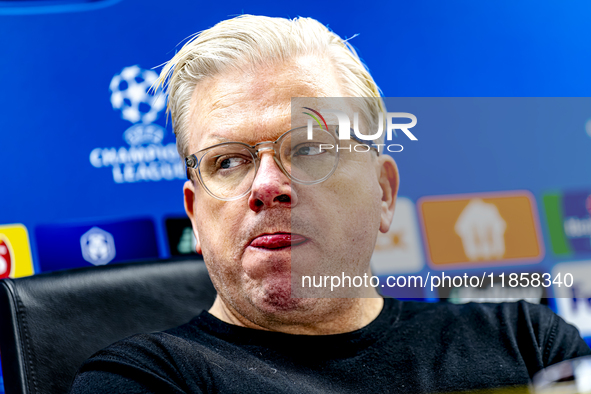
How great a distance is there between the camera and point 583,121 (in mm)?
1307

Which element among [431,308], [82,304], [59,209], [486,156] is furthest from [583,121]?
[59,209]

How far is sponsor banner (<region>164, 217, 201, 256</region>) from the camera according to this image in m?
1.38

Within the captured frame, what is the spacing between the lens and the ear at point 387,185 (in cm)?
79

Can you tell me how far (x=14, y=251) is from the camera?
4.21ft

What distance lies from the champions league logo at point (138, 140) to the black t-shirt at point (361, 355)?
0.70 meters

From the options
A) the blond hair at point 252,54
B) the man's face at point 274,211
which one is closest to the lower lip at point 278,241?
the man's face at point 274,211

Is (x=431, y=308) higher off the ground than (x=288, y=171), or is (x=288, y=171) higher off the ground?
(x=288, y=171)

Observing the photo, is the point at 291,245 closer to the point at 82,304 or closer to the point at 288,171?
the point at 288,171

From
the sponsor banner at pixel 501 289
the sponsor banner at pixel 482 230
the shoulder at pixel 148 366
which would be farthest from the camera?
the sponsor banner at pixel 482 230

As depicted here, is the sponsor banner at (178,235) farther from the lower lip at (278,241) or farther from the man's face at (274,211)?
the lower lip at (278,241)

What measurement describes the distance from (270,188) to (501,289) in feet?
2.18

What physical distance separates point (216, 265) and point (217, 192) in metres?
0.11

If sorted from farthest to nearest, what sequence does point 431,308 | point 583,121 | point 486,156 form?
point 583,121 < point 486,156 < point 431,308

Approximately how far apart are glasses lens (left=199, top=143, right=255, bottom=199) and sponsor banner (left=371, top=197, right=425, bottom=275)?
556mm
